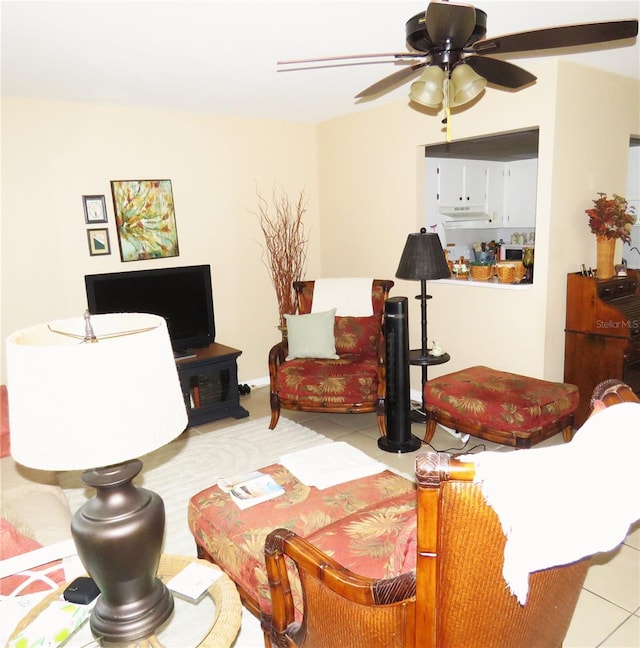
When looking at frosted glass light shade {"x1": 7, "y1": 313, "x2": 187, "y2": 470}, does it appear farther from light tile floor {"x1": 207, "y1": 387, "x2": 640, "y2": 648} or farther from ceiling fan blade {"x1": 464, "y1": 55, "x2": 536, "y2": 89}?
ceiling fan blade {"x1": 464, "y1": 55, "x2": 536, "y2": 89}

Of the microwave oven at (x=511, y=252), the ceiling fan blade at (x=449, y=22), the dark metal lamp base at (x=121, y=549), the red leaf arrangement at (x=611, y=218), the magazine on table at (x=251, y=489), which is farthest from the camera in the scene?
the microwave oven at (x=511, y=252)

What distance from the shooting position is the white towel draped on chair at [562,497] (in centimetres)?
97

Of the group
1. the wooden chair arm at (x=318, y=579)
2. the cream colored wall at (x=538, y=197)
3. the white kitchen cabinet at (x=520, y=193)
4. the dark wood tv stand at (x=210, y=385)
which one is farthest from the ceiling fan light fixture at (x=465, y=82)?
the white kitchen cabinet at (x=520, y=193)

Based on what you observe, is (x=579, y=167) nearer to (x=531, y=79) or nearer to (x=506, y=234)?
(x=531, y=79)

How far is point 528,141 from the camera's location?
16.3 ft

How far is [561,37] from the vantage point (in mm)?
1848

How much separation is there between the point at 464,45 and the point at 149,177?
3.04m

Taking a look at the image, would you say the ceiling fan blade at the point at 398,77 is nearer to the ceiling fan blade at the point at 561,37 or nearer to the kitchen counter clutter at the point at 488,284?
the ceiling fan blade at the point at 561,37

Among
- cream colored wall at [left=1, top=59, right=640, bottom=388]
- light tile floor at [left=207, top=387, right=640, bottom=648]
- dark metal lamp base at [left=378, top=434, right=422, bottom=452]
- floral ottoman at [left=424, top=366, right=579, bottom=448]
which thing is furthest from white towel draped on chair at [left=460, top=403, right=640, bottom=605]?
cream colored wall at [left=1, top=59, right=640, bottom=388]

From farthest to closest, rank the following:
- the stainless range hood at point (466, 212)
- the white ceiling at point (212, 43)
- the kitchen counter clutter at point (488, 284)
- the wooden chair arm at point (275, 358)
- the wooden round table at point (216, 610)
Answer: the stainless range hood at point (466, 212)
the wooden chair arm at point (275, 358)
the kitchen counter clutter at point (488, 284)
the white ceiling at point (212, 43)
the wooden round table at point (216, 610)

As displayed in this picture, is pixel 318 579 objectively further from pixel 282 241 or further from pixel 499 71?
pixel 282 241

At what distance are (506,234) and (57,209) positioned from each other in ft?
17.1

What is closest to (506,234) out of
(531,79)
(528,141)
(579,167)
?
(528,141)

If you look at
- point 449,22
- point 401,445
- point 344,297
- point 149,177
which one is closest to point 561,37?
point 449,22
